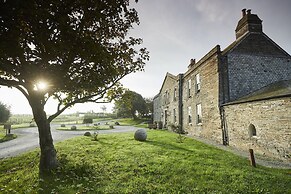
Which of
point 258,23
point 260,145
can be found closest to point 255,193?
point 260,145

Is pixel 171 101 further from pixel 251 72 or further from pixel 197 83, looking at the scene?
pixel 251 72

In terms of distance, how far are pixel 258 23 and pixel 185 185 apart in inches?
694

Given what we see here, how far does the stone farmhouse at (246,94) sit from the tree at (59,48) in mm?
8299

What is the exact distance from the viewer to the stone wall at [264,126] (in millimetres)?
9625

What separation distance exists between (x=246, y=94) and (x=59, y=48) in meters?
15.1

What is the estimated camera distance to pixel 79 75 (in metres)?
8.54

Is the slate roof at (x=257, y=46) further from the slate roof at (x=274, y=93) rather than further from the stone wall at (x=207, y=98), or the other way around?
the slate roof at (x=274, y=93)

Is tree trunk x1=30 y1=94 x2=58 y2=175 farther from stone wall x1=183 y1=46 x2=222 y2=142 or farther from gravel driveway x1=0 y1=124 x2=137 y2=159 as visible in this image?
stone wall x1=183 y1=46 x2=222 y2=142

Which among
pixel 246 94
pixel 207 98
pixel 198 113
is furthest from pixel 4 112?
pixel 246 94

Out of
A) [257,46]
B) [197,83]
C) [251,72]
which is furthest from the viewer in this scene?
[197,83]

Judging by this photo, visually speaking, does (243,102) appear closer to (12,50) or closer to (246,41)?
(246,41)

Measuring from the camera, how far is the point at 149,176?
23.9 ft

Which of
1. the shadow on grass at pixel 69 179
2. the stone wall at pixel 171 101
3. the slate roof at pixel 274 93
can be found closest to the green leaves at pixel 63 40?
the shadow on grass at pixel 69 179

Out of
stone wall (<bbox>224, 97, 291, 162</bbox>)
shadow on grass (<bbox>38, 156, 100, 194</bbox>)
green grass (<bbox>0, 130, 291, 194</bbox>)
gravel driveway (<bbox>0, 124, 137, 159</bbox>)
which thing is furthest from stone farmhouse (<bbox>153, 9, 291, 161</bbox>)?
gravel driveway (<bbox>0, 124, 137, 159</bbox>)
